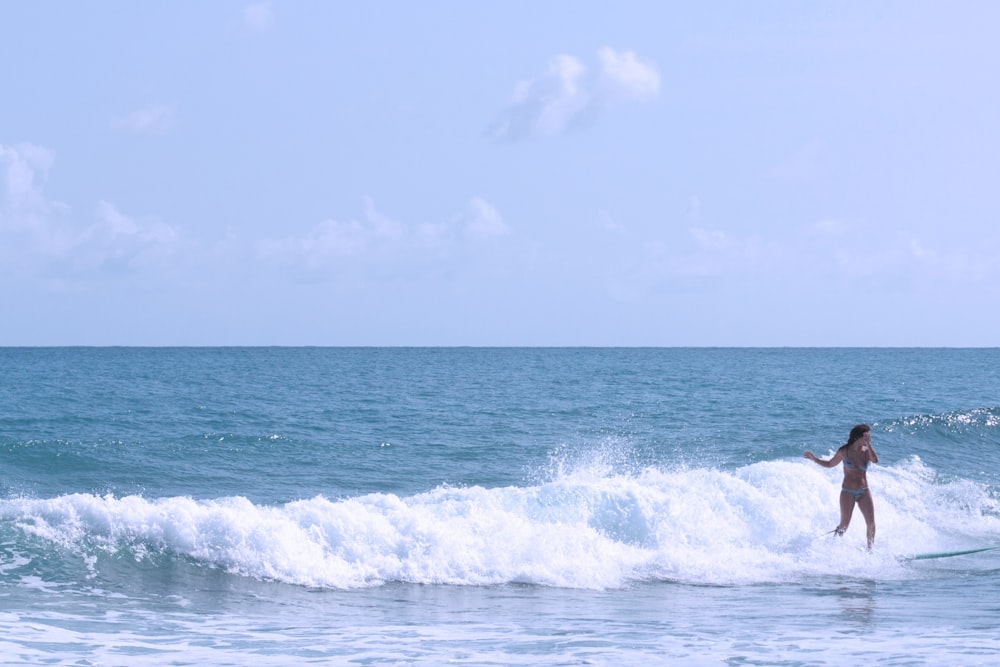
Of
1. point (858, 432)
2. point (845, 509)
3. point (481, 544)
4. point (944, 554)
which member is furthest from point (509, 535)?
point (944, 554)

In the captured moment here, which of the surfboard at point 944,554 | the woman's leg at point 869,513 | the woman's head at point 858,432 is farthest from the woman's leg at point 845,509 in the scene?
the surfboard at point 944,554

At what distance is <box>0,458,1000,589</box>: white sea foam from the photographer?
43.7 ft

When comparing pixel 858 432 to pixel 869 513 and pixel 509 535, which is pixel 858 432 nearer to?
pixel 869 513

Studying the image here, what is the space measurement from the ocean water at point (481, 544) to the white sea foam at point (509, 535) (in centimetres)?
4

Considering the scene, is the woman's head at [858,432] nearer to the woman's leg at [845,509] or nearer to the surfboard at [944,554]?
the woman's leg at [845,509]

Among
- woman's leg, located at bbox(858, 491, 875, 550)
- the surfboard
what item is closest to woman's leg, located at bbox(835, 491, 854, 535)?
woman's leg, located at bbox(858, 491, 875, 550)

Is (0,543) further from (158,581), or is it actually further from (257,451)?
(257,451)

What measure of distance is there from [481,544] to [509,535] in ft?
1.58

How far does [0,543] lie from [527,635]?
23.4 feet

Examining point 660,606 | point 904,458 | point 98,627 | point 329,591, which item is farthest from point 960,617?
point 904,458

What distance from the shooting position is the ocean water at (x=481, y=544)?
379 inches

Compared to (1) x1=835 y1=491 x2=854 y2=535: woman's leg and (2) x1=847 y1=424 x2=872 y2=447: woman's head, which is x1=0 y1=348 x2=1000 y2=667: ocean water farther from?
(2) x1=847 y1=424 x2=872 y2=447: woman's head

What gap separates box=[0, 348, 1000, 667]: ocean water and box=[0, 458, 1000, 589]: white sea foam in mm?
42

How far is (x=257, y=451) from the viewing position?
2241cm
